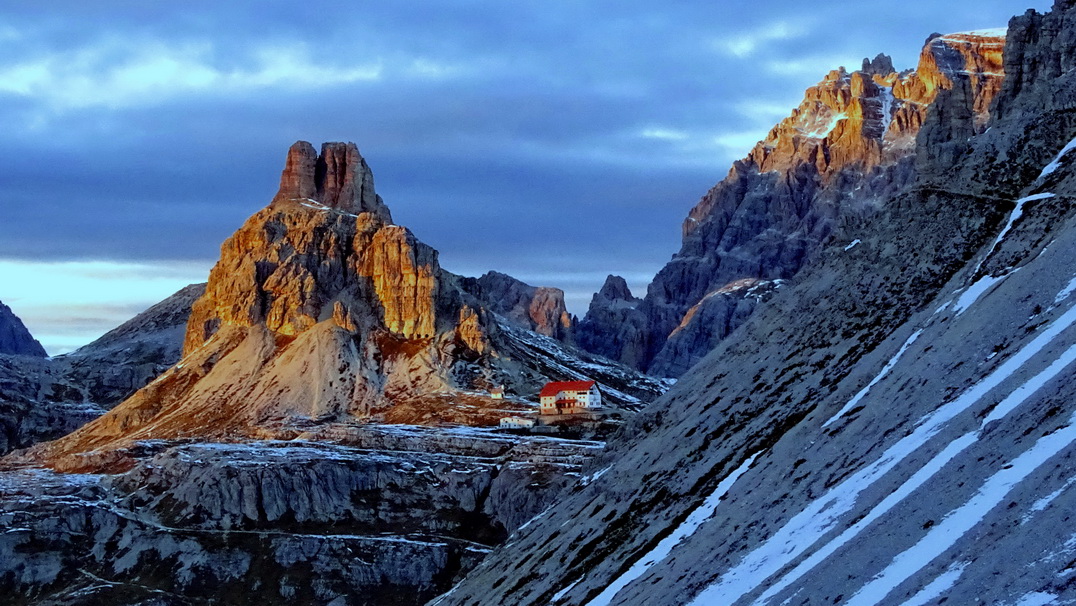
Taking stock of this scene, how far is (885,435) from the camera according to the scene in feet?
247

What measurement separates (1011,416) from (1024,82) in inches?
2496

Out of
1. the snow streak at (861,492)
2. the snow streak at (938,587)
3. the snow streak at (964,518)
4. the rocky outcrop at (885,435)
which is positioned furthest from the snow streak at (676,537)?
the snow streak at (938,587)

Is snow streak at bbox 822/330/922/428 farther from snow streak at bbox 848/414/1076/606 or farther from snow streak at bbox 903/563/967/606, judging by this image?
snow streak at bbox 903/563/967/606

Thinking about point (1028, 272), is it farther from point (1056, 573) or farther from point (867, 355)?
point (1056, 573)

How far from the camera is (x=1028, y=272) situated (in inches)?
3095

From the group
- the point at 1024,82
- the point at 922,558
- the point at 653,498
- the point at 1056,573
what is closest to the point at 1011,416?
the point at 922,558

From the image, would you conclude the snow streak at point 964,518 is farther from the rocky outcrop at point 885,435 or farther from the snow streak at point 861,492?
the snow streak at point 861,492

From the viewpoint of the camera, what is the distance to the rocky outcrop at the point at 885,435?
59969mm

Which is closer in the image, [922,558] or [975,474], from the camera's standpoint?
[922,558]

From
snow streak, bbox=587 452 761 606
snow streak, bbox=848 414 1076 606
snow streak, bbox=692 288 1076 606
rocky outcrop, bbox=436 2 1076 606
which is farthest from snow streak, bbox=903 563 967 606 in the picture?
snow streak, bbox=587 452 761 606

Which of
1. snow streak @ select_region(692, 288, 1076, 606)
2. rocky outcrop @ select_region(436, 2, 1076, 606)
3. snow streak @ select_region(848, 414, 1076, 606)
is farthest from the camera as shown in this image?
snow streak @ select_region(692, 288, 1076, 606)

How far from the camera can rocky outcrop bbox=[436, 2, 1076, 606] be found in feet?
197

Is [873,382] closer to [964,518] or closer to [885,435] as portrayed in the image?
[885,435]

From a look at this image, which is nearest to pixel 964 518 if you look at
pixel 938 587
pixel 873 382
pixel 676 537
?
pixel 938 587
